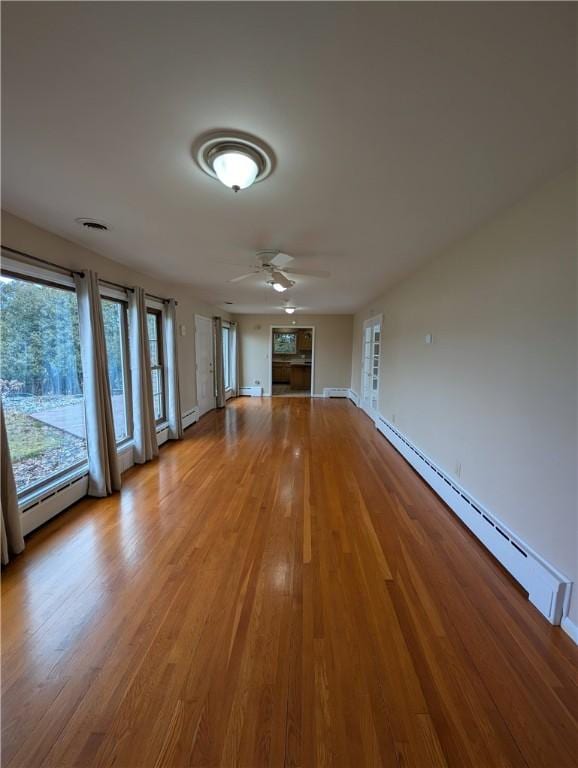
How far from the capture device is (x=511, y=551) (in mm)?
2010

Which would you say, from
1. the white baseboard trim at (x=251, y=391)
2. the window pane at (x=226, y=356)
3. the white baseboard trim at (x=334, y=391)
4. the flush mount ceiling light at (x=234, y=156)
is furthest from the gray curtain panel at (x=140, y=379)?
the white baseboard trim at (x=334, y=391)

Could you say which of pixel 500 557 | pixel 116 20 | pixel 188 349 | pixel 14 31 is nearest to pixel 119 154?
pixel 14 31

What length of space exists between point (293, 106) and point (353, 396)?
7403 mm

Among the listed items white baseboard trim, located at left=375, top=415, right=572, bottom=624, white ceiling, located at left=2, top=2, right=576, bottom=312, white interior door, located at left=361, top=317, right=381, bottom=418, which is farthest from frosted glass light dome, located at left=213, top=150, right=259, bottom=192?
white interior door, located at left=361, top=317, right=381, bottom=418

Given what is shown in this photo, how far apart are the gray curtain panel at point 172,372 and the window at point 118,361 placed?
960 mm

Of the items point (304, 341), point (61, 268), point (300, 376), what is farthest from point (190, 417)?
point (304, 341)

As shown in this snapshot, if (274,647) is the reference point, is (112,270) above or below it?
above

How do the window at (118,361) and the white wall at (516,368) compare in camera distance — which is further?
the window at (118,361)

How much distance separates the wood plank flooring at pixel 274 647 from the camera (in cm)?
115

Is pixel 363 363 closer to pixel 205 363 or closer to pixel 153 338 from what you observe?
pixel 205 363

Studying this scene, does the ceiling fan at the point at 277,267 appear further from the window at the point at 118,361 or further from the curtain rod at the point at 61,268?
the window at the point at 118,361

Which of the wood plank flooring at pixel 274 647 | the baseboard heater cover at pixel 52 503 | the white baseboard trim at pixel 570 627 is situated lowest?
the wood plank flooring at pixel 274 647

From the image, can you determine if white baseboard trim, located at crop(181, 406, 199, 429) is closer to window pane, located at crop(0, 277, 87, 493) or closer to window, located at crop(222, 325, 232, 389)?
window pane, located at crop(0, 277, 87, 493)

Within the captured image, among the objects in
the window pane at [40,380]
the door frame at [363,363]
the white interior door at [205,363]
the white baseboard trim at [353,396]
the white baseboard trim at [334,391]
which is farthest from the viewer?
the white baseboard trim at [334,391]
